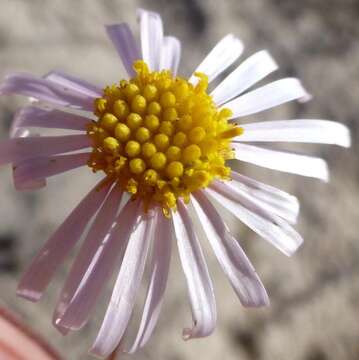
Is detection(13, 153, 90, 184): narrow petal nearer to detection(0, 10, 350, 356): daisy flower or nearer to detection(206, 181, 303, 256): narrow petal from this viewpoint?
detection(0, 10, 350, 356): daisy flower

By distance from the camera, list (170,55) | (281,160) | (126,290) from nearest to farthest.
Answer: (126,290)
(281,160)
(170,55)

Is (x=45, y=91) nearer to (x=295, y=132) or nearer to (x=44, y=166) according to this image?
(x=44, y=166)

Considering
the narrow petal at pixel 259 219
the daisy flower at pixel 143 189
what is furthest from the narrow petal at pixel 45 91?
the narrow petal at pixel 259 219

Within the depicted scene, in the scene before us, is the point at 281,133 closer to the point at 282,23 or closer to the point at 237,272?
the point at 237,272

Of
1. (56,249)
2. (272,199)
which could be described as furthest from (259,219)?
(56,249)

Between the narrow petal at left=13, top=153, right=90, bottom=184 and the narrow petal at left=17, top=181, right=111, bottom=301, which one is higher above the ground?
the narrow petal at left=13, top=153, right=90, bottom=184

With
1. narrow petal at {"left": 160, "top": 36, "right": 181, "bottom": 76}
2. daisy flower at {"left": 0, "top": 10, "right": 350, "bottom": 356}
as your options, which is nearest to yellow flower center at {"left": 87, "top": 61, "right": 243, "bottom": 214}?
daisy flower at {"left": 0, "top": 10, "right": 350, "bottom": 356}
